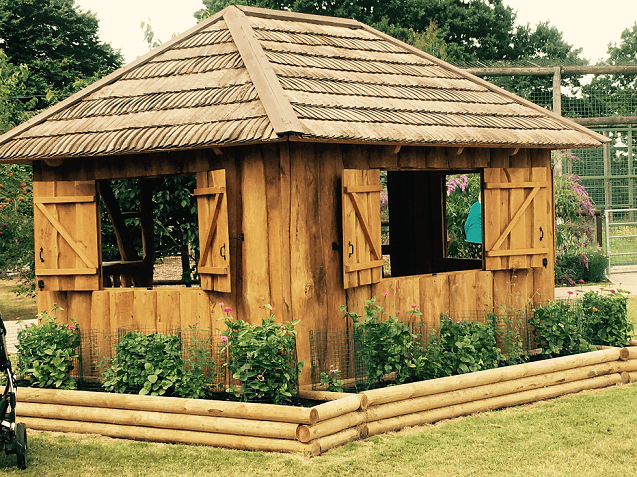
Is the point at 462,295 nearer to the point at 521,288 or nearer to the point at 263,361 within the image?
the point at 521,288

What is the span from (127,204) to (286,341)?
6.96 m

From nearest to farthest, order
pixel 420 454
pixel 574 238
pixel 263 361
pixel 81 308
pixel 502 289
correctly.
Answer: pixel 420 454, pixel 263 361, pixel 81 308, pixel 502 289, pixel 574 238

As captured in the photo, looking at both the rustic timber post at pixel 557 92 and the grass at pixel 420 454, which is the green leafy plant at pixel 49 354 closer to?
the grass at pixel 420 454

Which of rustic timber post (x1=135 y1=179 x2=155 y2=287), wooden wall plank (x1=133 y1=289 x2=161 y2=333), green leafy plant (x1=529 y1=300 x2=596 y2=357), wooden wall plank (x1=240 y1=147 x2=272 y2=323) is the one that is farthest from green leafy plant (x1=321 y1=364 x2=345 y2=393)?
rustic timber post (x1=135 y1=179 x2=155 y2=287)

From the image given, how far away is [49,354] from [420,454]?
391cm

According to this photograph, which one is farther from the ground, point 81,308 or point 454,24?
point 454,24

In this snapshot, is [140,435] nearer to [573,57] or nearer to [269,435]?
[269,435]

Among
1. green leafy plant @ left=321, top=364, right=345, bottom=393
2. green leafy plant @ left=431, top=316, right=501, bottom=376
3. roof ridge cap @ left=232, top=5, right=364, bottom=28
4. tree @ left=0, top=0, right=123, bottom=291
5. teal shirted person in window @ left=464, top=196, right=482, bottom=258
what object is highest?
tree @ left=0, top=0, right=123, bottom=291

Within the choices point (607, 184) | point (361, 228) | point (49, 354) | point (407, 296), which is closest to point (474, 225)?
point (407, 296)

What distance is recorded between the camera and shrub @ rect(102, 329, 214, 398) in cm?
748

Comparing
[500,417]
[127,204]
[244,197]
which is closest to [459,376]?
[500,417]

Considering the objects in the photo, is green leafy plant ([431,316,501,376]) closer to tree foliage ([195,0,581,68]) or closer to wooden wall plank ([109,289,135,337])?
wooden wall plank ([109,289,135,337])

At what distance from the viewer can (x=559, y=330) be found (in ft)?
29.9

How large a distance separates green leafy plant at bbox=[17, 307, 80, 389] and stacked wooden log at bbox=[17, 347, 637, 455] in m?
0.26
